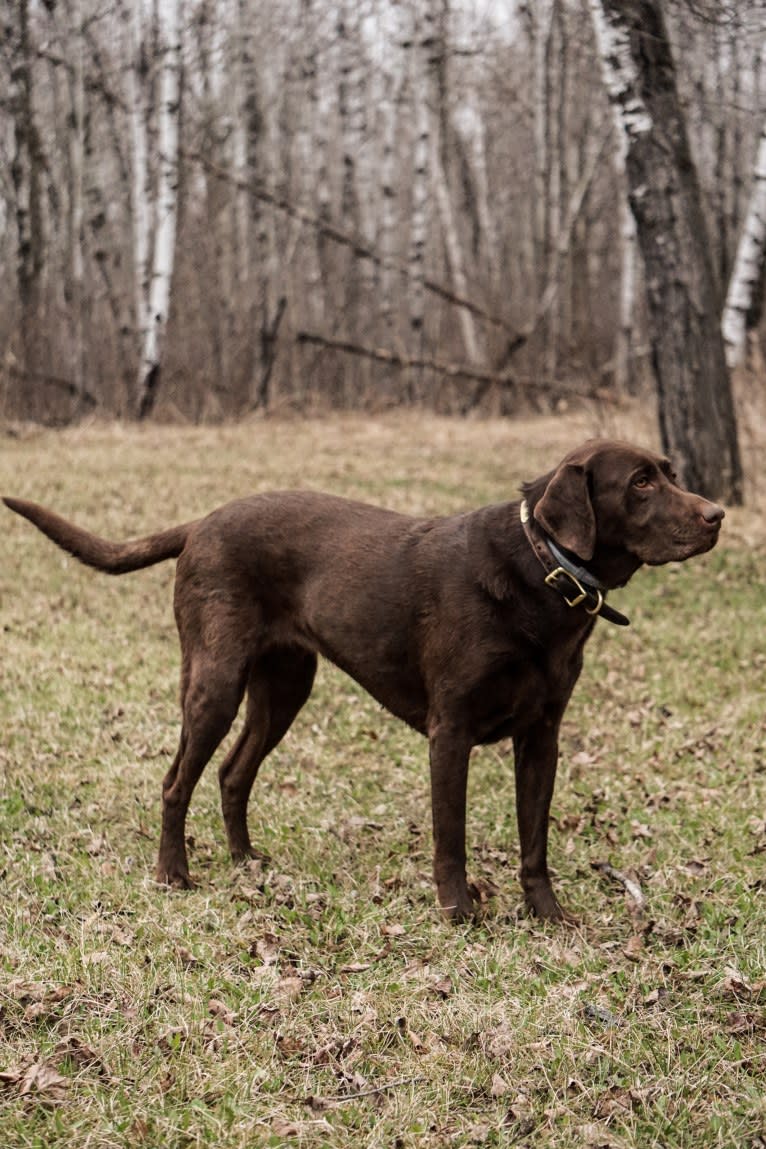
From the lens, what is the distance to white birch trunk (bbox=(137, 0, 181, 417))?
17406 mm

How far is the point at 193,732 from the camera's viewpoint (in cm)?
482

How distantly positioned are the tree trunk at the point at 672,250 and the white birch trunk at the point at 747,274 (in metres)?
2.67

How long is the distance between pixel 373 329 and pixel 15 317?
7.54m

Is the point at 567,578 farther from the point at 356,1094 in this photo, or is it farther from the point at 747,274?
the point at 747,274

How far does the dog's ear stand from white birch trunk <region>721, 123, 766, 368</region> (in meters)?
9.91

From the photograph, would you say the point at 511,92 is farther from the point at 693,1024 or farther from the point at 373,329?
the point at 693,1024

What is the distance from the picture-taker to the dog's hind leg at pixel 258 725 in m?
5.20

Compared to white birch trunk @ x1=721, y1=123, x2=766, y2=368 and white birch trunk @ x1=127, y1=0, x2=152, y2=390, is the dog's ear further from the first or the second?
white birch trunk @ x1=127, y1=0, x2=152, y2=390

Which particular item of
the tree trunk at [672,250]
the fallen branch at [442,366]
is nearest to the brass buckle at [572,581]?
the tree trunk at [672,250]

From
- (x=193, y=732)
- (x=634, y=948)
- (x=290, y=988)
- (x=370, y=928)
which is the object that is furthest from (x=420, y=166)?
(x=290, y=988)

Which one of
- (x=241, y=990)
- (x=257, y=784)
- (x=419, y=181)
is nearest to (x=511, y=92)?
(x=419, y=181)

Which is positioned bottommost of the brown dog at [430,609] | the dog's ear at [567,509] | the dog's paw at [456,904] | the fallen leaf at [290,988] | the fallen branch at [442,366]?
the fallen branch at [442,366]

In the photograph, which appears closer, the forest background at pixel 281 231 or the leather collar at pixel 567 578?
the leather collar at pixel 567 578

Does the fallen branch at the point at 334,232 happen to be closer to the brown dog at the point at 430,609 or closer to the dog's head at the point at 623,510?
the brown dog at the point at 430,609
